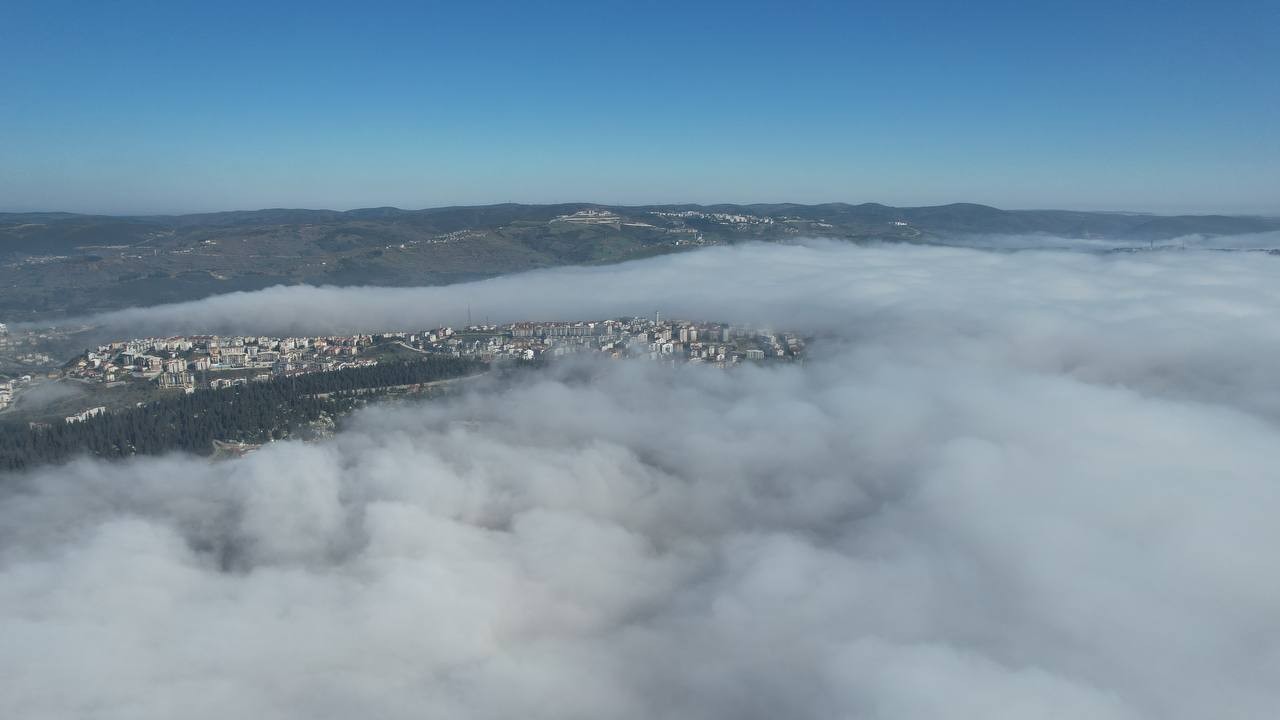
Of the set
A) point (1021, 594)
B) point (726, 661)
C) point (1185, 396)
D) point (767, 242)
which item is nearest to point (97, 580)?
point (726, 661)

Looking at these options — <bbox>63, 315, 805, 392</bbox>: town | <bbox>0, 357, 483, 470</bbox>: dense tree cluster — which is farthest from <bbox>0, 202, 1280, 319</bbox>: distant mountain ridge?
<bbox>0, 357, 483, 470</bbox>: dense tree cluster

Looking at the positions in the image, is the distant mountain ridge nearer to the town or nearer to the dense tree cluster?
the town

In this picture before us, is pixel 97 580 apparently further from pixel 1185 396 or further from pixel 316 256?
pixel 316 256

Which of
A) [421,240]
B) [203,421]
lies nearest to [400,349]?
[203,421]

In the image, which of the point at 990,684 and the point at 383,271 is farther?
the point at 383,271

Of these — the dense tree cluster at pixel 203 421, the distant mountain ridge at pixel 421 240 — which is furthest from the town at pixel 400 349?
the distant mountain ridge at pixel 421 240
